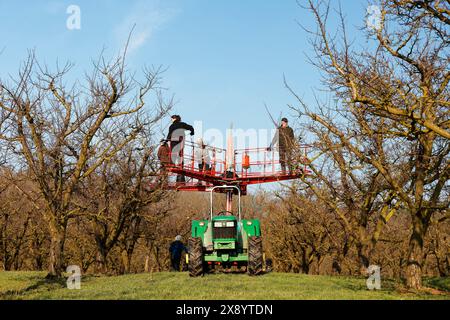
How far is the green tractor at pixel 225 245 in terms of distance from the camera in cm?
1458

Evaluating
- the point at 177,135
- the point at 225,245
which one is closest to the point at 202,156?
the point at 177,135

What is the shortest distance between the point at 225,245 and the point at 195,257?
1035 millimetres

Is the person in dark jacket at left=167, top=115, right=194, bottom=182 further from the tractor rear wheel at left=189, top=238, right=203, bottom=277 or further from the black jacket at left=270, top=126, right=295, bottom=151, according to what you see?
the tractor rear wheel at left=189, top=238, right=203, bottom=277

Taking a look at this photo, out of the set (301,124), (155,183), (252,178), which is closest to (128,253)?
(155,183)

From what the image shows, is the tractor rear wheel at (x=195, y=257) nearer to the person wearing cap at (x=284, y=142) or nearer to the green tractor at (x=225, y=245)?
the green tractor at (x=225, y=245)

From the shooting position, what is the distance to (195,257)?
1452 cm

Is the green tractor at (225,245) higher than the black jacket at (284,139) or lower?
lower

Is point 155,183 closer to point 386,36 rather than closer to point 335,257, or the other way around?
point 386,36

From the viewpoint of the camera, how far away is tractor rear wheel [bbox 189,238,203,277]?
47.6ft

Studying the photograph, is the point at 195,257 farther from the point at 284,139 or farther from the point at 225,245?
the point at 284,139

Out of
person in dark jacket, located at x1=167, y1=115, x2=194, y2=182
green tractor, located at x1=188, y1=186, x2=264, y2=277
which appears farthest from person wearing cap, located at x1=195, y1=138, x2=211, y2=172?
green tractor, located at x1=188, y1=186, x2=264, y2=277

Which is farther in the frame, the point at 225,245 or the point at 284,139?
the point at 284,139

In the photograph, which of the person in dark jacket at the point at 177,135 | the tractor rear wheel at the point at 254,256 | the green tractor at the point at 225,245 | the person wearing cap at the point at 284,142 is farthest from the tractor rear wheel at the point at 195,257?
the person wearing cap at the point at 284,142

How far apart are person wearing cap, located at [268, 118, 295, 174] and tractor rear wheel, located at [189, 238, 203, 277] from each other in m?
6.78
